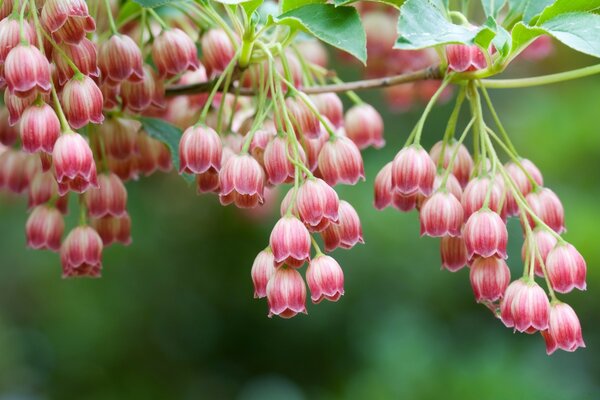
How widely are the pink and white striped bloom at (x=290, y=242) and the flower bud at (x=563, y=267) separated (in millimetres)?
362

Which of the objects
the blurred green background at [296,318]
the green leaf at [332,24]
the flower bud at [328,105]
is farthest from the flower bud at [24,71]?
the blurred green background at [296,318]

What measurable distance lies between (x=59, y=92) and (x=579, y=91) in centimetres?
359

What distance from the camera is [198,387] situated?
579 centimetres

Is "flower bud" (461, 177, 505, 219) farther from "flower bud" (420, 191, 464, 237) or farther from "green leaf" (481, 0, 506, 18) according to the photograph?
"green leaf" (481, 0, 506, 18)

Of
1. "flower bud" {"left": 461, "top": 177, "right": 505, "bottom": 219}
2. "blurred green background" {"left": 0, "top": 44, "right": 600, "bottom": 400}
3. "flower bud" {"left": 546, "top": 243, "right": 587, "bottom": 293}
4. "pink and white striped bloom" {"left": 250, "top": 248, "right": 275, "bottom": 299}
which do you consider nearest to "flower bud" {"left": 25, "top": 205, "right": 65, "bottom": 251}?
"pink and white striped bloom" {"left": 250, "top": 248, "right": 275, "bottom": 299}

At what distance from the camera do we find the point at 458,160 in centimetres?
149

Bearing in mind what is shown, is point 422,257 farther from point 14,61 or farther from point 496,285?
point 14,61

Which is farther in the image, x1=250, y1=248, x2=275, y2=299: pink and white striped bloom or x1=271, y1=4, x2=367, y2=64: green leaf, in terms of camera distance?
x1=250, y1=248, x2=275, y2=299: pink and white striped bloom

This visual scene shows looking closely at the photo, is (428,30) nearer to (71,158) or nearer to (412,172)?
(412,172)

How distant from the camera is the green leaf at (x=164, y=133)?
1.57 meters

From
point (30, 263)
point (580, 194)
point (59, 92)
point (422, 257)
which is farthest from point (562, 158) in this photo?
point (59, 92)

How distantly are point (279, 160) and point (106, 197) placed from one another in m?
0.36

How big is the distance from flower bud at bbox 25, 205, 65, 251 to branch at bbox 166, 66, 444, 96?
284mm

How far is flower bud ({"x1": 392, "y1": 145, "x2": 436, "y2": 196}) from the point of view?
1.39 meters
